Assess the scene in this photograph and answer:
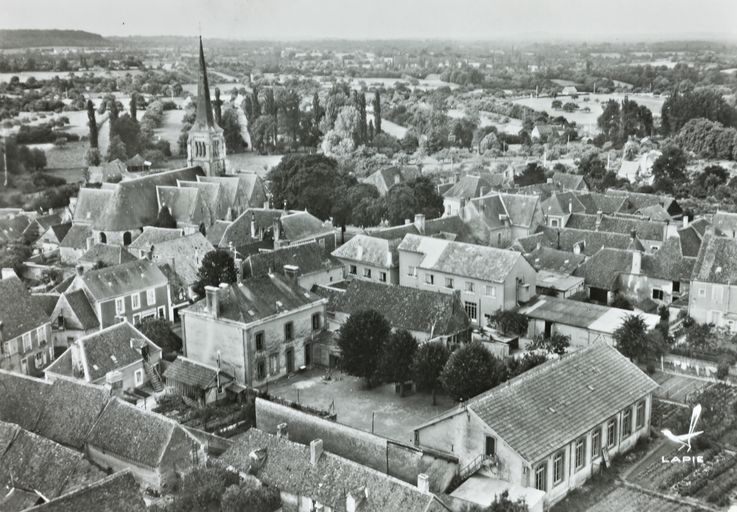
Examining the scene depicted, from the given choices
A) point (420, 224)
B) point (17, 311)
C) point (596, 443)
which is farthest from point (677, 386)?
point (17, 311)

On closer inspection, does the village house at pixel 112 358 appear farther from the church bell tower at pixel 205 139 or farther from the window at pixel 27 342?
the church bell tower at pixel 205 139

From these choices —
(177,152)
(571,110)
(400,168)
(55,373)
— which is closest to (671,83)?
(571,110)

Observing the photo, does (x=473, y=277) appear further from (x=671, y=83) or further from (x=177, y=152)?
(x=671, y=83)

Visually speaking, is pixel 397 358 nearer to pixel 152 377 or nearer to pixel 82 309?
pixel 152 377

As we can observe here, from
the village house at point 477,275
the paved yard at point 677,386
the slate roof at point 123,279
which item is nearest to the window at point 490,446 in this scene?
the paved yard at point 677,386

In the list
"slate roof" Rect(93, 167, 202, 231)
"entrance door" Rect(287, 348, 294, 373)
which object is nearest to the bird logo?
"entrance door" Rect(287, 348, 294, 373)

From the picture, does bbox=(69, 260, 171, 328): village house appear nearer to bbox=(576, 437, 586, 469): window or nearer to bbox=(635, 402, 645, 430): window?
bbox=(576, 437, 586, 469): window

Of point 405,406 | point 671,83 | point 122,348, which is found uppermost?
point 671,83
